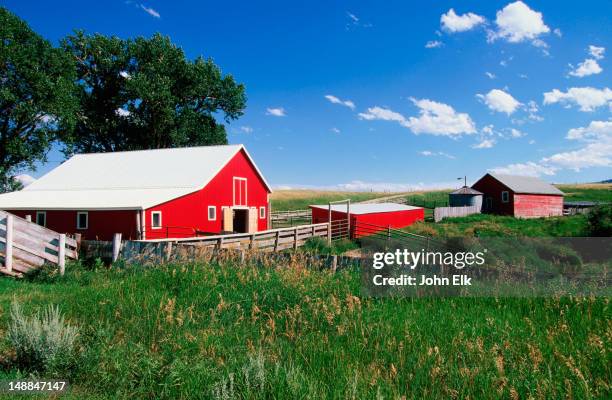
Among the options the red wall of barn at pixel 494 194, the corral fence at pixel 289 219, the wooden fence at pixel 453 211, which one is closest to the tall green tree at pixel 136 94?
the corral fence at pixel 289 219

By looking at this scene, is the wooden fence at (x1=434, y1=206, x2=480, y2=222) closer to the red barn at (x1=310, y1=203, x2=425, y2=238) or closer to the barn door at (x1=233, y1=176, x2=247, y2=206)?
the red barn at (x1=310, y1=203, x2=425, y2=238)

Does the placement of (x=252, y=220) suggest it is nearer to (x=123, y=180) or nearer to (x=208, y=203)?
(x=208, y=203)

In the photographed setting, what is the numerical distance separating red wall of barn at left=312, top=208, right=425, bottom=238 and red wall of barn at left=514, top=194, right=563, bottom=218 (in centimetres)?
1732

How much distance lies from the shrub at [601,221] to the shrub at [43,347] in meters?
26.4

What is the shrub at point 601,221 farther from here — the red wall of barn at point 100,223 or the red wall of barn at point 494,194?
the red wall of barn at point 494,194

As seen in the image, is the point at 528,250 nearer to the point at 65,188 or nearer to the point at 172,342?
the point at 172,342

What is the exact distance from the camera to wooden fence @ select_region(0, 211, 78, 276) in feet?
44.6

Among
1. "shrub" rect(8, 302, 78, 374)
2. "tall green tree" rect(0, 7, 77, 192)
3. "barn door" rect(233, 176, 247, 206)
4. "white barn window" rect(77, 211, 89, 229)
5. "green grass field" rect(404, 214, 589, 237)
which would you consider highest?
"tall green tree" rect(0, 7, 77, 192)

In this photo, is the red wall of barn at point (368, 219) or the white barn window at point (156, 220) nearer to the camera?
the white barn window at point (156, 220)

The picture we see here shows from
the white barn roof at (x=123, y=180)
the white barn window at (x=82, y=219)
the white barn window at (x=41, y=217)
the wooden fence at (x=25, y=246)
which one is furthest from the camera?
the white barn window at (x=41, y=217)

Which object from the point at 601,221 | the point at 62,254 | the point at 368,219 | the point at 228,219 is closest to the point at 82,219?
the point at 228,219

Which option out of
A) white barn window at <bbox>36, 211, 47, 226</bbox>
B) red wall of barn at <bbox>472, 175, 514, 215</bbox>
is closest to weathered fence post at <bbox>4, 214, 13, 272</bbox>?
white barn window at <bbox>36, 211, 47, 226</bbox>

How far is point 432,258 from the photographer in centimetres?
983

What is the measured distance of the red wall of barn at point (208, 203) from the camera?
78.6ft
